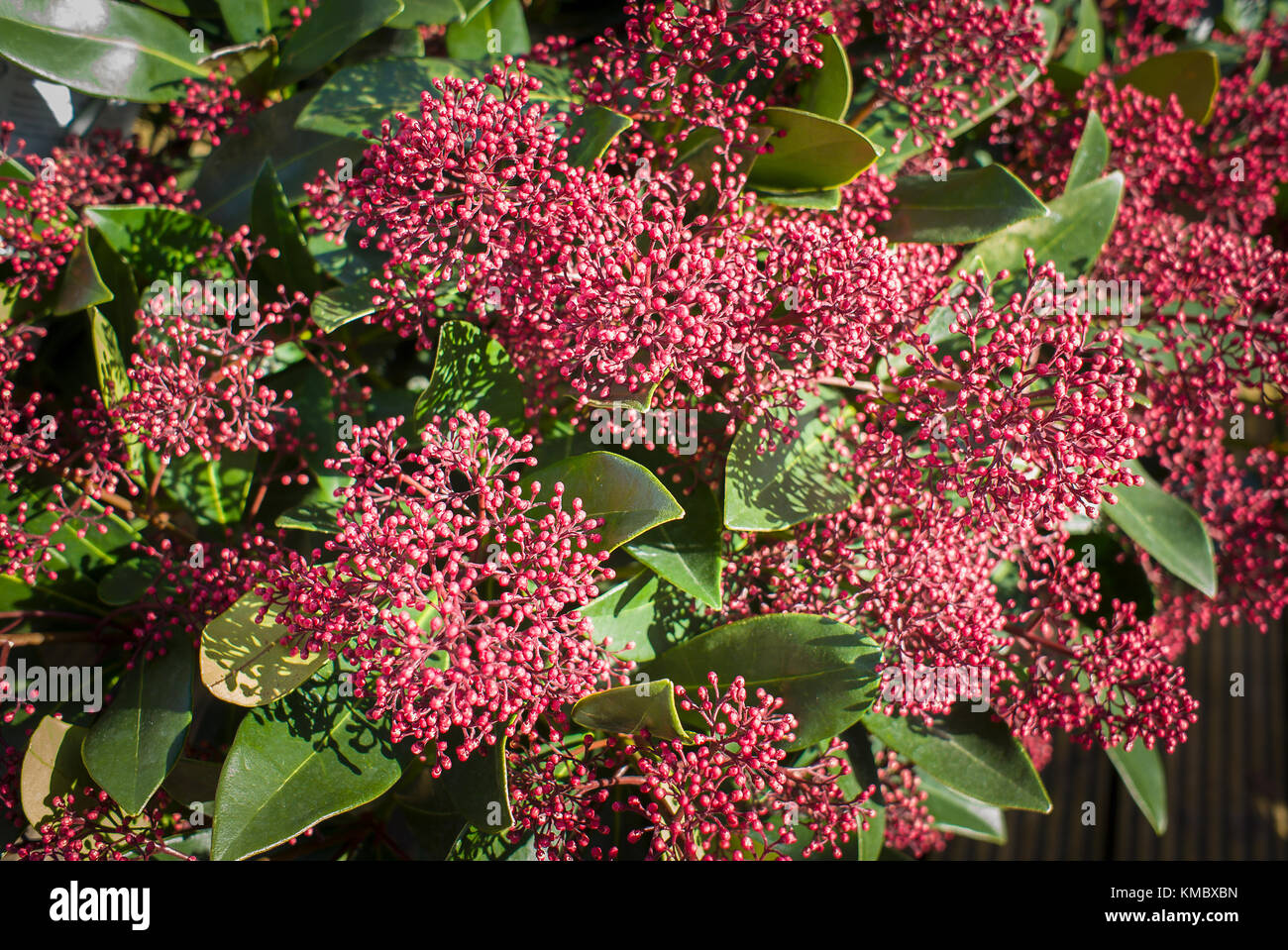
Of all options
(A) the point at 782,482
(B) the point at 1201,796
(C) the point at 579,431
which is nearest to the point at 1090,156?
(A) the point at 782,482

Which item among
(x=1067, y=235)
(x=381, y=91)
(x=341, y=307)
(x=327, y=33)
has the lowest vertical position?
(x=341, y=307)

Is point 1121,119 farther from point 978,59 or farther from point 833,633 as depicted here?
point 833,633

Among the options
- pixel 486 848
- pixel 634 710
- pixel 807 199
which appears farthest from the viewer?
pixel 807 199

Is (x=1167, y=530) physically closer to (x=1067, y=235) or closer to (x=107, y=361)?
(x=1067, y=235)

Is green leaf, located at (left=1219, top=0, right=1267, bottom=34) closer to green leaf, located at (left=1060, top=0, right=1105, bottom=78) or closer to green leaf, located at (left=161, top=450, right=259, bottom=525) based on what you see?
green leaf, located at (left=1060, top=0, right=1105, bottom=78)

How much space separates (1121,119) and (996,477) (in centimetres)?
92

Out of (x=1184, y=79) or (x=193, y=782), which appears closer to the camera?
(x=193, y=782)

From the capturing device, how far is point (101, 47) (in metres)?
1.28

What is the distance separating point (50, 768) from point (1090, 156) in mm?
1805

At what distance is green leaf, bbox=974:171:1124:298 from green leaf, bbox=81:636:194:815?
1.33 metres

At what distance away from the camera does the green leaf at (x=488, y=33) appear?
137cm

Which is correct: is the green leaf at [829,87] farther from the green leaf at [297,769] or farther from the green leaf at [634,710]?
the green leaf at [297,769]
